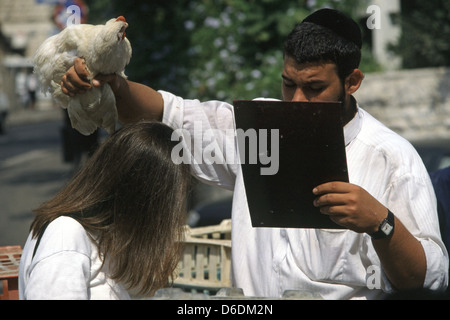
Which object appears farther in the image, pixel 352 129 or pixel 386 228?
pixel 352 129

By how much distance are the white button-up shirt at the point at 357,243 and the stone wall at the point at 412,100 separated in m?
6.09

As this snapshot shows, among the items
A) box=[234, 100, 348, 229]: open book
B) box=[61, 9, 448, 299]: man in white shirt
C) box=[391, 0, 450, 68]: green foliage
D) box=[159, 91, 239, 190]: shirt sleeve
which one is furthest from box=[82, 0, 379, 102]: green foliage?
box=[234, 100, 348, 229]: open book

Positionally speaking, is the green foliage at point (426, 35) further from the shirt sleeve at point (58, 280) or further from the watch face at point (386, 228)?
the shirt sleeve at point (58, 280)

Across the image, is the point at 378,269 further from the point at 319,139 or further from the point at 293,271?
the point at 319,139

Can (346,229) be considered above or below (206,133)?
below

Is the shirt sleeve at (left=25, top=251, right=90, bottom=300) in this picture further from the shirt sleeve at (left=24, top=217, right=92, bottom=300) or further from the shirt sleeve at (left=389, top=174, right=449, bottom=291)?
the shirt sleeve at (left=389, top=174, right=449, bottom=291)

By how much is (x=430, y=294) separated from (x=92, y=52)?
1217mm

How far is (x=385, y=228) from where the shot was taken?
6.28 feet

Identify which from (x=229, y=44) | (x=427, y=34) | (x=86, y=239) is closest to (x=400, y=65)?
(x=427, y=34)

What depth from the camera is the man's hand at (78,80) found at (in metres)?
2.09

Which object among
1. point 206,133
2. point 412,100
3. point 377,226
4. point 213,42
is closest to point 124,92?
point 206,133

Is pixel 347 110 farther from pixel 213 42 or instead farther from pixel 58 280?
pixel 213 42

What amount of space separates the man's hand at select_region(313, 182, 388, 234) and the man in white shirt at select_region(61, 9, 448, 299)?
0.28 ft

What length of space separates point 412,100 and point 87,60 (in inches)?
268
